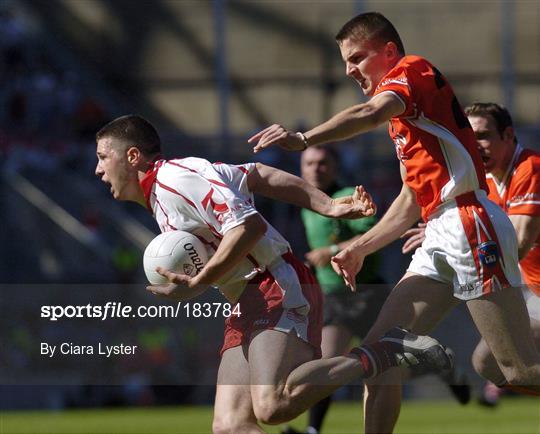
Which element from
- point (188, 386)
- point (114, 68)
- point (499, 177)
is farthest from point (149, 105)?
point (499, 177)

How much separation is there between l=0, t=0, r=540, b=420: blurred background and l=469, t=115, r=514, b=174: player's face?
22.2 ft

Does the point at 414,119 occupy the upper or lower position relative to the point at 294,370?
upper

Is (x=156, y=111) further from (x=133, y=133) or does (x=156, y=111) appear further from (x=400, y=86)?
(x=400, y=86)

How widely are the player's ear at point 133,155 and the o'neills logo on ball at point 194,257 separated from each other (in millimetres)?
498

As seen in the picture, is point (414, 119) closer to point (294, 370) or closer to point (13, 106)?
point (294, 370)

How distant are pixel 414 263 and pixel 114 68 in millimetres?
17342

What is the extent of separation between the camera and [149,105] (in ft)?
75.9

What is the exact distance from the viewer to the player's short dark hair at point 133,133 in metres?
6.20

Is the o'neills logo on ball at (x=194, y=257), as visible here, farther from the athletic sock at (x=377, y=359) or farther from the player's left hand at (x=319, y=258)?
the player's left hand at (x=319, y=258)

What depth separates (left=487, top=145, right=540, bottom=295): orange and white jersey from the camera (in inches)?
282

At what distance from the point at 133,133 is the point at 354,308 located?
3.47 meters
